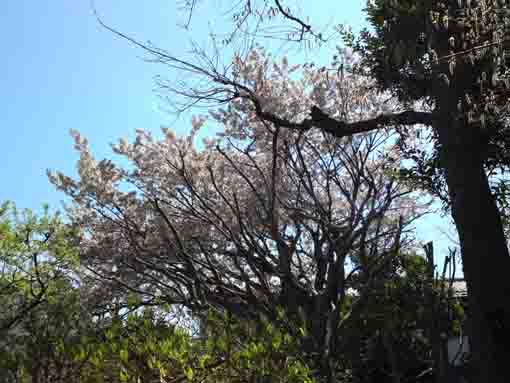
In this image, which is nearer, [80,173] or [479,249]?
[479,249]

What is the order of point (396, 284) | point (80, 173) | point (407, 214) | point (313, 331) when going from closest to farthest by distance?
1. point (313, 331)
2. point (396, 284)
3. point (80, 173)
4. point (407, 214)

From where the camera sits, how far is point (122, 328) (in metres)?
3.74

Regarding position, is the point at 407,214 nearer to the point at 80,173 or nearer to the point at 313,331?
the point at 80,173

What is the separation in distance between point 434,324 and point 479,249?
0.91 meters

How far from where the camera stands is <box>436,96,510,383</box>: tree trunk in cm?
476

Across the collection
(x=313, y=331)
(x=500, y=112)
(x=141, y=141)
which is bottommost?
(x=313, y=331)

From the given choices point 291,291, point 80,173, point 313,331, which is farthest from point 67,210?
point 313,331

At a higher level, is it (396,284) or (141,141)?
(141,141)

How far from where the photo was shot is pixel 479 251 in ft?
16.6

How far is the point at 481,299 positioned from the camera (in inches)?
194

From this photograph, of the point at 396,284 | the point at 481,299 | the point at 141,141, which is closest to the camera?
the point at 481,299

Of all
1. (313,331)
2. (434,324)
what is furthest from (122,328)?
(434,324)

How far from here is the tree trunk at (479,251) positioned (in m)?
4.76

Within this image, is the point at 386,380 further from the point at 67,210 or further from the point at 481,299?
the point at 67,210
